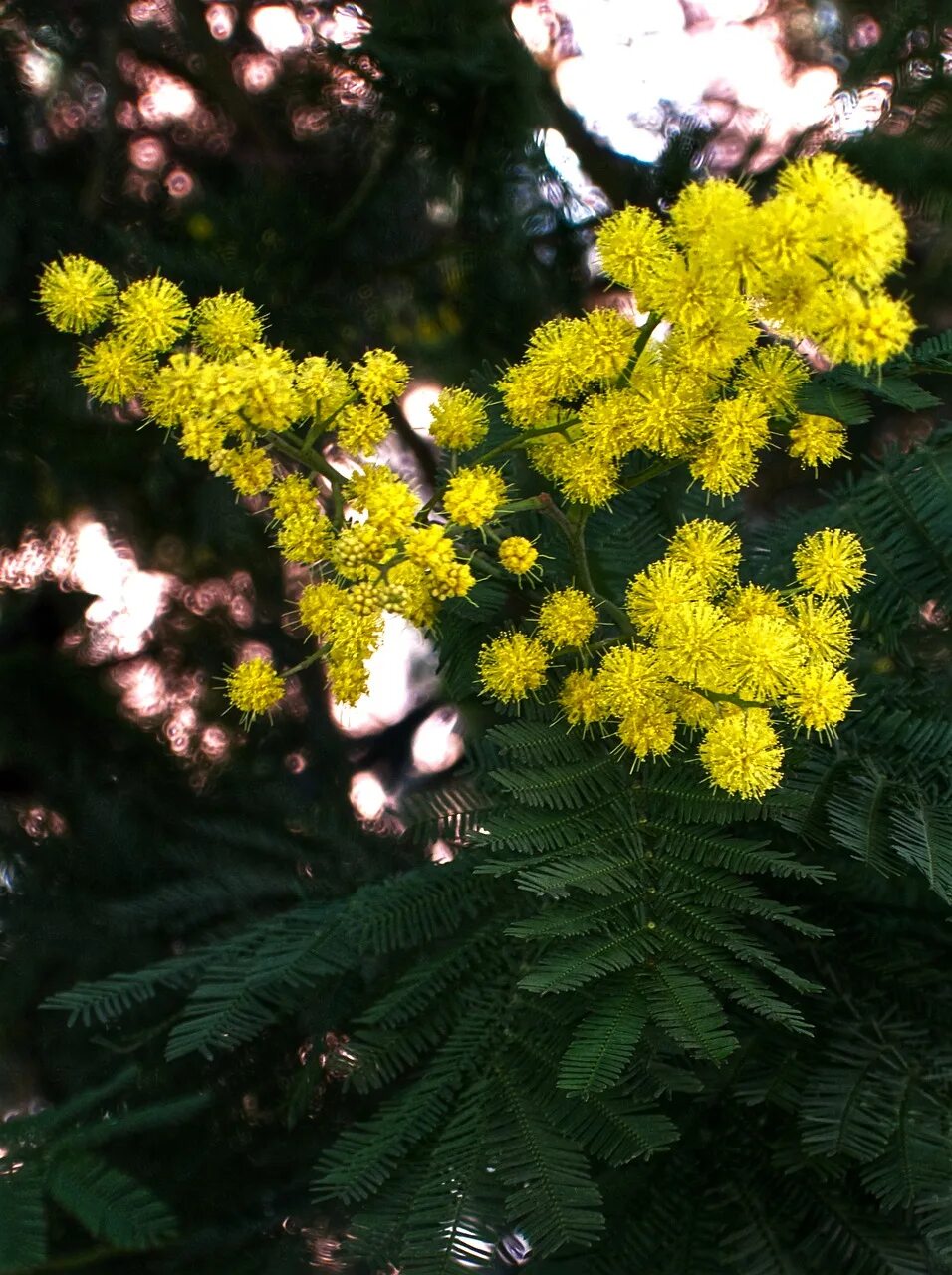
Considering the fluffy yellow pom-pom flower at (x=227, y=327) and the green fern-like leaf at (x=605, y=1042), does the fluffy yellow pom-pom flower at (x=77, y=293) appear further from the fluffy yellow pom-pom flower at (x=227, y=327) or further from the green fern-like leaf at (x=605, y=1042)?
the green fern-like leaf at (x=605, y=1042)

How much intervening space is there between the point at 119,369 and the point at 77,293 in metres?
0.05

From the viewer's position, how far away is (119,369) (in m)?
0.71

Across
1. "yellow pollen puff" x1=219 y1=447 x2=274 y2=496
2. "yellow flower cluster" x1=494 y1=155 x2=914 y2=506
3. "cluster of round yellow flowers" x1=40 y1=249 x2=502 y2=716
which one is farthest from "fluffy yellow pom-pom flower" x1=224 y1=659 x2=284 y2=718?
"yellow flower cluster" x1=494 y1=155 x2=914 y2=506

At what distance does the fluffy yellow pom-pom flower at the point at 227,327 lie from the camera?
70 cm

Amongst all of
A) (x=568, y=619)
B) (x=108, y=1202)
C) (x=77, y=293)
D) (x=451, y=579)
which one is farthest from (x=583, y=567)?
(x=108, y=1202)

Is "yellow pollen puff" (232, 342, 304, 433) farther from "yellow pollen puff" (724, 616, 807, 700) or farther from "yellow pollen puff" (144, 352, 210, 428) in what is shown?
"yellow pollen puff" (724, 616, 807, 700)

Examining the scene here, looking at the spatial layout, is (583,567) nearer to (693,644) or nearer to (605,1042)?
(693,644)

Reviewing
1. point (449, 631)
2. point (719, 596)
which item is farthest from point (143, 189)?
point (719, 596)

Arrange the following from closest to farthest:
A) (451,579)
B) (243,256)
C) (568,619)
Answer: (451,579)
(568,619)
(243,256)

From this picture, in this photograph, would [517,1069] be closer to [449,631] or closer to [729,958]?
[729,958]

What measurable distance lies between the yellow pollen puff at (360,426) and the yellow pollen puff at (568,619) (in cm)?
16

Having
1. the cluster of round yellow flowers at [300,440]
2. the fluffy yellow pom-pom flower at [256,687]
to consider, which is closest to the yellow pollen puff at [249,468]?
the cluster of round yellow flowers at [300,440]

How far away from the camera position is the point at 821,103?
43.8 inches

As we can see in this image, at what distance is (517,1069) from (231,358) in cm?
51
